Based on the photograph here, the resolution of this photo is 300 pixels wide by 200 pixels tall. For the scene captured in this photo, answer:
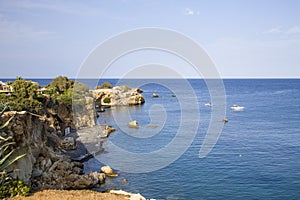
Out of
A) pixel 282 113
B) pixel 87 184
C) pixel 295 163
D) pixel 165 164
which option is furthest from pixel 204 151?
pixel 282 113

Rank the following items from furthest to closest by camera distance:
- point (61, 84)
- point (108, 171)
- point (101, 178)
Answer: point (61, 84) < point (108, 171) < point (101, 178)

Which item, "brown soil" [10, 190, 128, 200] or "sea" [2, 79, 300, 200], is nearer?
"brown soil" [10, 190, 128, 200]

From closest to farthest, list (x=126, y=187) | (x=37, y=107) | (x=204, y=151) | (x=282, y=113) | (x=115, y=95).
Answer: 1. (x=126, y=187)
2. (x=37, y=107)
3. (x=204, y=151)
4. (x=282, y=113)
5. (x=115, y=95)

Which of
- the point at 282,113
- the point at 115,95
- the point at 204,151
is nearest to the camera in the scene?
the point at 204,151

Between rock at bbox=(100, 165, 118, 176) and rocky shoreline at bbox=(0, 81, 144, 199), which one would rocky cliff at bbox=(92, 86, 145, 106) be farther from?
rock at bbox=(100, 165, 118, 176)

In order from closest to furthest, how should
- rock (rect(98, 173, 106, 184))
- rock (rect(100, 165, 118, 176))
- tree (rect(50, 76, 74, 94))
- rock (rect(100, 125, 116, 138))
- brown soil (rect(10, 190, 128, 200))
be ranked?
brown soil (rect(10, 190, 128, 200))
rock (rect(98, 173, 106, 184))
rock (rect(100, 165, 118, 176))
rock (rect(100, 125, 116, 138))
tree (rect(50, 76, 74, 94))

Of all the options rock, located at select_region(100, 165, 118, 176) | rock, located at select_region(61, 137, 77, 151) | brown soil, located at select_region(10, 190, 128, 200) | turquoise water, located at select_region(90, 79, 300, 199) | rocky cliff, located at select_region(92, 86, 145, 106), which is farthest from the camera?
rocky cliff, located at select_region(92, 86, 145, 106)

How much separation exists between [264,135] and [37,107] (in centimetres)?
3601

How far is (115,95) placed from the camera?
93188 mm

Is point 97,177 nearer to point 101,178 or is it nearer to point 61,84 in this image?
point 101,178

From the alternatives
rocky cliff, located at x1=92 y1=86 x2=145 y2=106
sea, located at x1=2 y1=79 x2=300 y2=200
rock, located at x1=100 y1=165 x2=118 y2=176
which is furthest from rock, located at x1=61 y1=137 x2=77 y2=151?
rocky cliff, located at x1=92 y1=86 x2=145 y2=106

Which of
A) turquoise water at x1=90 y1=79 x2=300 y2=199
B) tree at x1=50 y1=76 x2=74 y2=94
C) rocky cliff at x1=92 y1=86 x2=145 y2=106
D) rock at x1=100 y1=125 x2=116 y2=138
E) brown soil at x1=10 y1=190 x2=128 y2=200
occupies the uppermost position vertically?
tree at x1=50 y1=76 x2=74 y2=94

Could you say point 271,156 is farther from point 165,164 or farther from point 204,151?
point 165,164

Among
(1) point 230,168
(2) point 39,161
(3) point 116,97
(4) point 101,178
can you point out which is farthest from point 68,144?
(3) point 116,97
